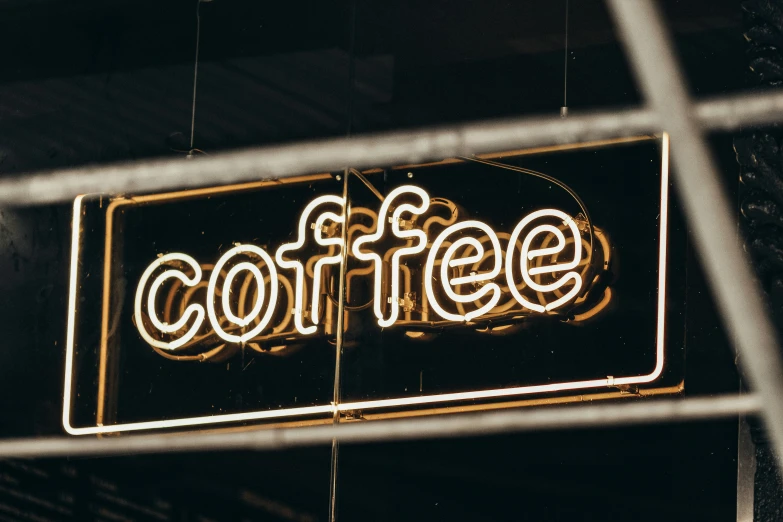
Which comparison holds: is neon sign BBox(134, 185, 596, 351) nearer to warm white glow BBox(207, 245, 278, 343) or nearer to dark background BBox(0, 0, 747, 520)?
warm white glow BBox(207, 245, 278, 343)

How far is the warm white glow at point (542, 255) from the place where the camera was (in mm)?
3613

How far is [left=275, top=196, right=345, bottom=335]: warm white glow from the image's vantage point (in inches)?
158

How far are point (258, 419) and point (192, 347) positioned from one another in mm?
327

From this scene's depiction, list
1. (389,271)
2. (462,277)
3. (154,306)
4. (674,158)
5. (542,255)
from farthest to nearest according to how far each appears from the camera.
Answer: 1. (154,306)
2. (389,271)
3. (462,277)
4. (542,255)
5. (674,158)

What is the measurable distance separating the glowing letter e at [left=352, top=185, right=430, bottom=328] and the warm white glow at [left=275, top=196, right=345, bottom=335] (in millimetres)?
103

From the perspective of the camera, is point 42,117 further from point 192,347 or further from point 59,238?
point 192,347

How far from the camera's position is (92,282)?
4379 millimetres

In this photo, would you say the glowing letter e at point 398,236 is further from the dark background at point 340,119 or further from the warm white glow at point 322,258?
the dark background at point 340,119

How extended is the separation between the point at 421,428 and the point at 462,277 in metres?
1.45

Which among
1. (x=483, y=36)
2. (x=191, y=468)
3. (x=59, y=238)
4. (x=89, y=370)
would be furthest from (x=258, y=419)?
(x=483, y=36)

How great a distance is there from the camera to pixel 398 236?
395 cm

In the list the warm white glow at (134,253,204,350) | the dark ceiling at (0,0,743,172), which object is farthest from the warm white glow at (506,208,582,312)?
the warm white glow at (134,253,204,350)

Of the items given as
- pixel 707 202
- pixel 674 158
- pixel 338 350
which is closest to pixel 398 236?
pixel 338 350

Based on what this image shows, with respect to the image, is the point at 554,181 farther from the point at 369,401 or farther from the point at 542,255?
the point at 369,401
